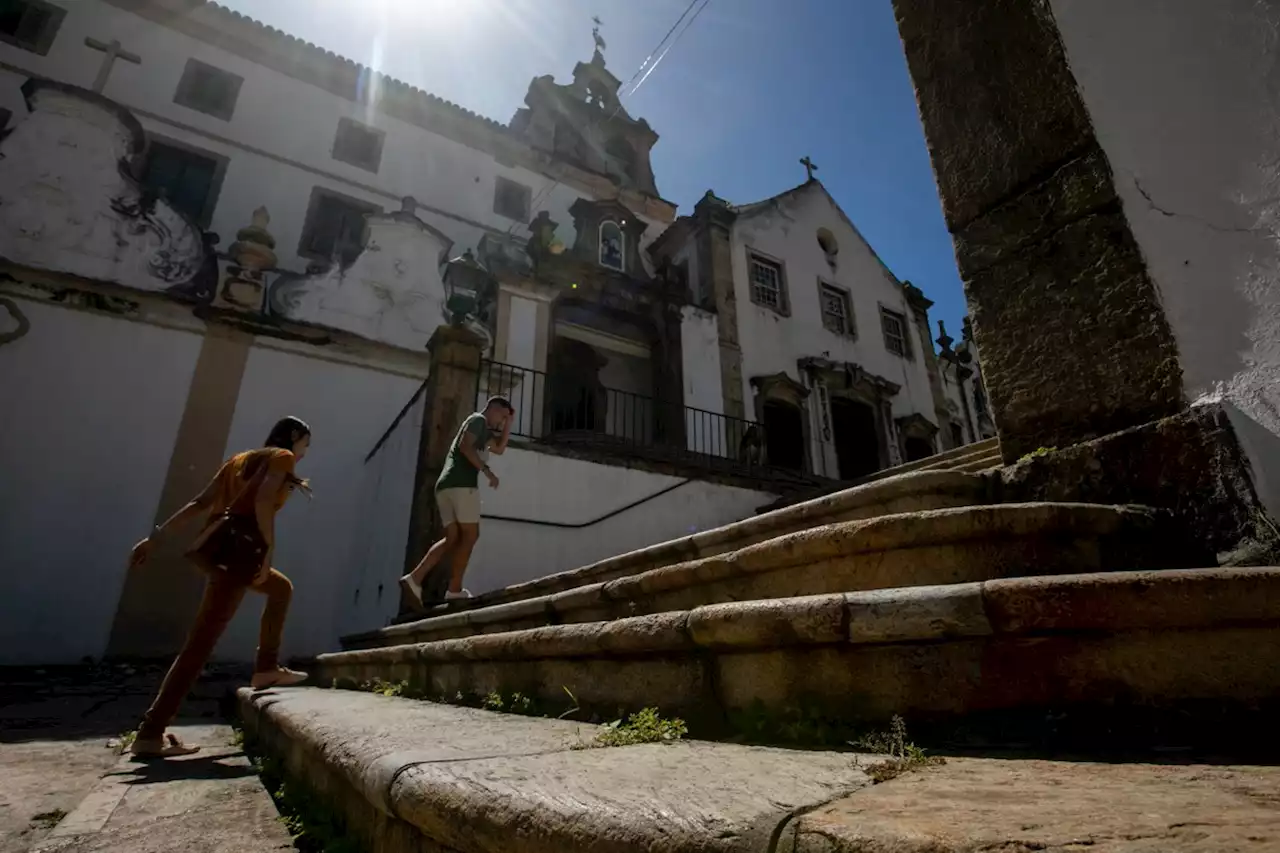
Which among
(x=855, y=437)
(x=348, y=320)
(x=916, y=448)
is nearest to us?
(x=348, y=320)

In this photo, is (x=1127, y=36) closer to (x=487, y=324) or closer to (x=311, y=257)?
(x=487, y=324)

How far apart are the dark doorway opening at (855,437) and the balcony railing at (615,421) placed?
3.24 meters

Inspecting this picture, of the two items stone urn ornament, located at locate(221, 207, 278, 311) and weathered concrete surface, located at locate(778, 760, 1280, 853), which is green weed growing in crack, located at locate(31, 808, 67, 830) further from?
stone urn ornament, located at locate(221, 207, 278, 311)

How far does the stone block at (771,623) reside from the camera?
153 centimetres

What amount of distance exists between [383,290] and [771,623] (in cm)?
1070

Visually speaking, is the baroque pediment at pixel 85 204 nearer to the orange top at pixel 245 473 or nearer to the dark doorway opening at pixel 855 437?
the orange top at pixel 245 473

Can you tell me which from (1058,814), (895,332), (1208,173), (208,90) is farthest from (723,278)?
(1058,814)

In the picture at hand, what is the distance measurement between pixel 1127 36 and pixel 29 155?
515 inches

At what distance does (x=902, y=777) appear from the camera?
110 cm

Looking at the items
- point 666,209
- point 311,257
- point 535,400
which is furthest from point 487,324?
point 666,209

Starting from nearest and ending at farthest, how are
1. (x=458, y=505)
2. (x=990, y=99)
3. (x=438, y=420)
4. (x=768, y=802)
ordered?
(x=768, y=802), (x=990, y=99), (x=458, y=505), (x=438, y=420)

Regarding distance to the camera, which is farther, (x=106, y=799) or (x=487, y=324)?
(x=487, y=324)

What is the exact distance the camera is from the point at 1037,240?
2.53m

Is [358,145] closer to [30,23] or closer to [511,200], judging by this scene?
[511,200]
